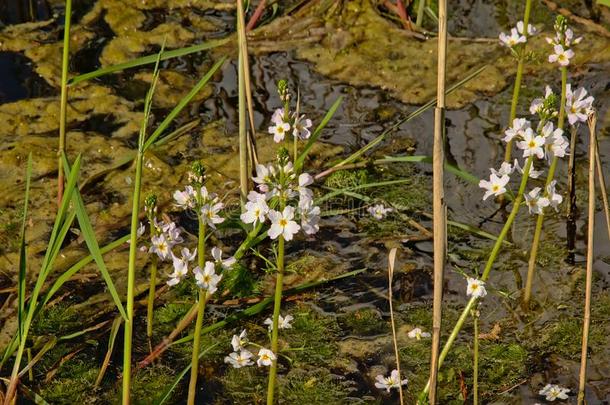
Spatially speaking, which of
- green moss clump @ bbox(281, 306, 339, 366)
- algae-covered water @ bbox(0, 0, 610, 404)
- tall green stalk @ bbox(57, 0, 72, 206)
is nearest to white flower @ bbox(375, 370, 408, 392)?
algae-covered water @ bbox(0, 0, 610, 404)

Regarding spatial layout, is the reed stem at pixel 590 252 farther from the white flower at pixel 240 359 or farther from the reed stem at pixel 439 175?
the white flower at pixel 240 359

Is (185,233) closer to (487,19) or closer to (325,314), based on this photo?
(325,314)

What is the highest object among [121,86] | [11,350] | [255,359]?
[121,86]

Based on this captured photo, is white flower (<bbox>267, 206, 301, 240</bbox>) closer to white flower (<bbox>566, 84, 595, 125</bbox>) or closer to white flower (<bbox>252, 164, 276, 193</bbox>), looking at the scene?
white flower (<bbox>252, 164, 276, 193</bbox>)

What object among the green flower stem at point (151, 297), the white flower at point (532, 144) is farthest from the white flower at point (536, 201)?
the green flower stem at point (151, 297)

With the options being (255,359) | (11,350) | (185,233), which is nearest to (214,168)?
(185,233)
